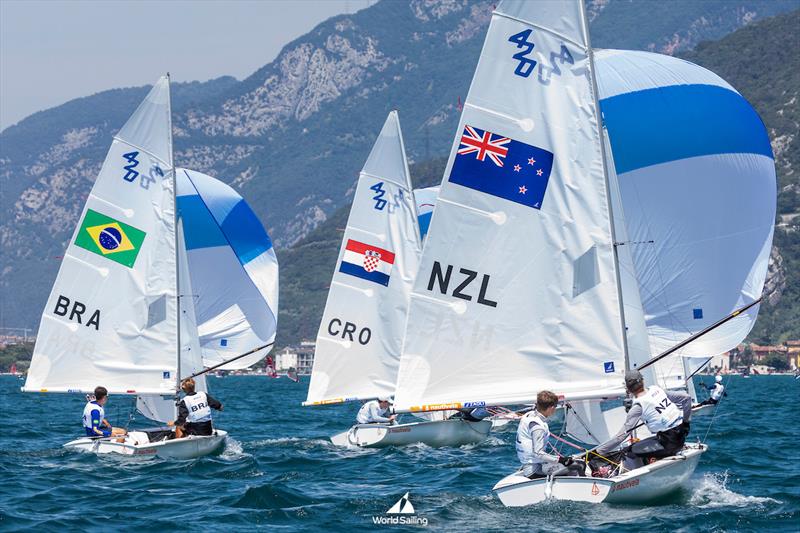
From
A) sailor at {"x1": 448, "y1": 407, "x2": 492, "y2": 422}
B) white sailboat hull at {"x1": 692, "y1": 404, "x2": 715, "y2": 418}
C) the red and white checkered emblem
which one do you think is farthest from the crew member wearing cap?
white sailboat hull at {"x1": 692, "y1": 404, "x2": 715, "y2": 418}

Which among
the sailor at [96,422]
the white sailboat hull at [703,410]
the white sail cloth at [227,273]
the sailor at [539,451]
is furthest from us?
the white sailboat hull at [703,410]

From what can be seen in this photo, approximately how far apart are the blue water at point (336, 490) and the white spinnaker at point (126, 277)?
210cm

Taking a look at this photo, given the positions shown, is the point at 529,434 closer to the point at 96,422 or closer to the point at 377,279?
the point at 96,422

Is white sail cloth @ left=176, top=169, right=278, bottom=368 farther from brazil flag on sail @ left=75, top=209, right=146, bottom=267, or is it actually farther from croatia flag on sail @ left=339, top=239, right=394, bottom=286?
brazil flag on sail @ left=75, top=209, right=146, bottom=267

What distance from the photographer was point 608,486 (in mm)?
16453

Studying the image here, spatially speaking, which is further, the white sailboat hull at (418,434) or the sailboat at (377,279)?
the sailboat at (377,279)

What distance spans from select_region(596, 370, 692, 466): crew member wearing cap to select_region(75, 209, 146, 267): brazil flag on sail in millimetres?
13738

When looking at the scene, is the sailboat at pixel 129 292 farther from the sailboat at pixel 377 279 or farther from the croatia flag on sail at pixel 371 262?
the croatia flag on sail at pixel 371 262

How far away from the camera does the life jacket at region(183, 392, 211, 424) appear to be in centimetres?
2405

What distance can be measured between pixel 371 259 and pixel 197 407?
888 centimetres

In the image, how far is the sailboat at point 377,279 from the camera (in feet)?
104

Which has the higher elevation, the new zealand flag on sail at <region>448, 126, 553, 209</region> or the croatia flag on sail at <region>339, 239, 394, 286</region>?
the croatia flag on sail at <region>339, 239, 394, 286</region>

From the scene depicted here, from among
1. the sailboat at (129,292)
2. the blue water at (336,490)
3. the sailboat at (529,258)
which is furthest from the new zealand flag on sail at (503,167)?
the sailboat at (129,292)

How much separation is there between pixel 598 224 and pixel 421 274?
→ 266cm
